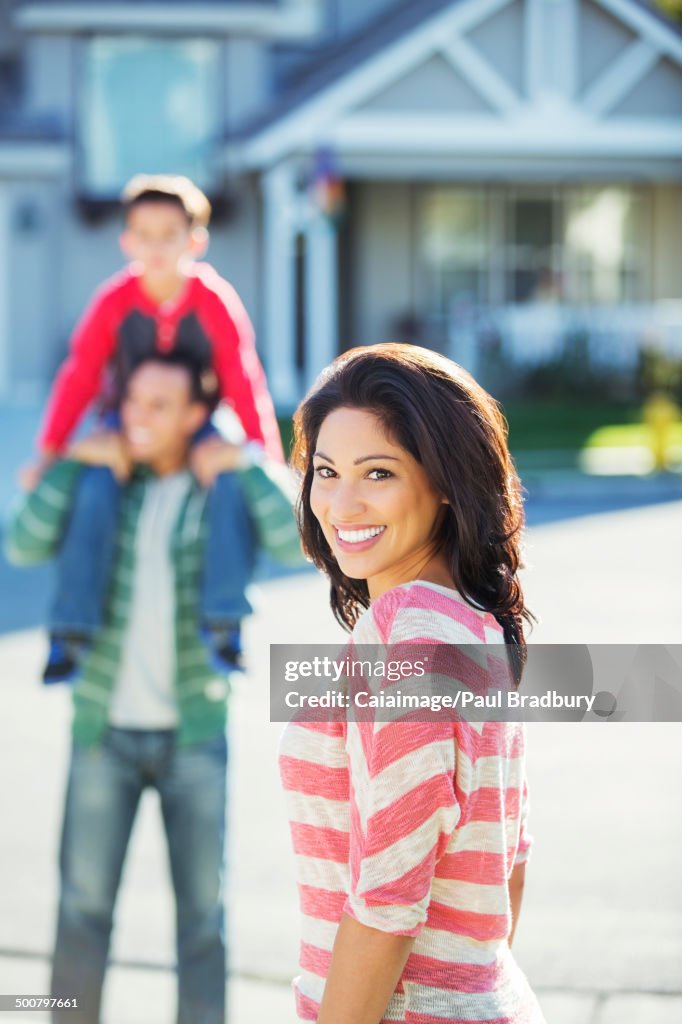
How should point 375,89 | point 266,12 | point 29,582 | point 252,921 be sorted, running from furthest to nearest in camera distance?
point 266,12
point 375,89
point 29,582
point 252,921

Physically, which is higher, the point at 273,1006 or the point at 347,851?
the point at 347,851

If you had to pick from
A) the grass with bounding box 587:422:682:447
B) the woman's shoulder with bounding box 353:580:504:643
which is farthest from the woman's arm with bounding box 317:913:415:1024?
the grass with bounding box 587:422:682:447

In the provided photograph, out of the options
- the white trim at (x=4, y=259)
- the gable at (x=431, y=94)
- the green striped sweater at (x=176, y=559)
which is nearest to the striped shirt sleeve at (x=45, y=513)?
the green striped sweater at (x=176, y=559)

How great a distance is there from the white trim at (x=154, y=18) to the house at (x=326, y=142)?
0.09ft

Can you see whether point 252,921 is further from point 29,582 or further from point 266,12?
point 266,12

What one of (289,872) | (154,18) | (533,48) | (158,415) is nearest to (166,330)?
(158,415)

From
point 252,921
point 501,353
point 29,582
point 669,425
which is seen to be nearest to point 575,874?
point 252,921

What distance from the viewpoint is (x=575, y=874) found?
15.9 ft

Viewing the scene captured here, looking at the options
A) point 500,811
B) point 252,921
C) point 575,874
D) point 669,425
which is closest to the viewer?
point 500,811

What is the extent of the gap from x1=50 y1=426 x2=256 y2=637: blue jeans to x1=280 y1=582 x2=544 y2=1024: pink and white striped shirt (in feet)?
4.46

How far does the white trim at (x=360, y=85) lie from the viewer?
63.3 feet

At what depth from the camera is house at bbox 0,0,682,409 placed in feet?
65.0

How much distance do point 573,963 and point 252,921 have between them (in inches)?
37.9

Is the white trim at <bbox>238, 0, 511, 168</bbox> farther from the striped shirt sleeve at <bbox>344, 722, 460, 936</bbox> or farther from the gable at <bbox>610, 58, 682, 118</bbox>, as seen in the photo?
the striped shirt sleeve at <bbox>344, 722, 460, 936</bbox>
